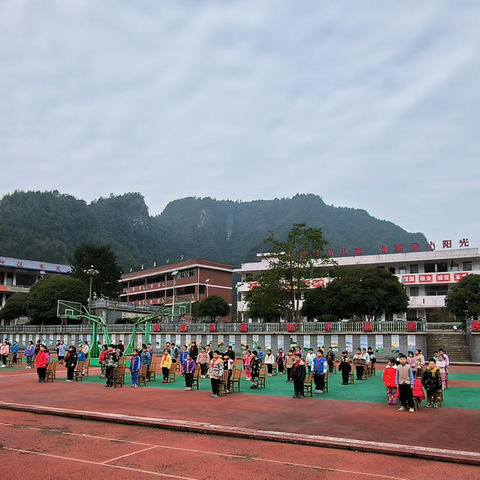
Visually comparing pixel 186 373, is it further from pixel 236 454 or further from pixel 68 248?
pixel 68 248

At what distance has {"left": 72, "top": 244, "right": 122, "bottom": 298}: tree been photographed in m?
70.7

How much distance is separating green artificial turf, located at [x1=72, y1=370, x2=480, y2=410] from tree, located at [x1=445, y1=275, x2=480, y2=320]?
21665 mm

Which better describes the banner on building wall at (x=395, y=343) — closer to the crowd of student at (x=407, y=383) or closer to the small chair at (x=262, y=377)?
the small chair at (x=262, y=377)

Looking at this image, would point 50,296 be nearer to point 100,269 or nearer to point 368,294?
point 100,269

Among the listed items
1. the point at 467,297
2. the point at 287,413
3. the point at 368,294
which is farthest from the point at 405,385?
the point at 467,297

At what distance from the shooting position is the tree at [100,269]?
70688 millimetres

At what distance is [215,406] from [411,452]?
6550 mm

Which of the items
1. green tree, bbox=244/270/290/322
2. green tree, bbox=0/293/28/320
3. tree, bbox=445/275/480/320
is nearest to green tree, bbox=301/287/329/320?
green tree, bbox=244/270/290/322

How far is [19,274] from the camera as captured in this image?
85688 millimetres

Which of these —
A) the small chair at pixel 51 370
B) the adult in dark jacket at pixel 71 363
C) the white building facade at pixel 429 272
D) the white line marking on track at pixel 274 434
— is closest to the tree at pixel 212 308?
the white building facade at pixel 429 272

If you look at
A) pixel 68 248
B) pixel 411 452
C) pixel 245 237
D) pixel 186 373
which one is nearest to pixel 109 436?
pixel 411 452

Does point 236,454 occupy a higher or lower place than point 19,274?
lower

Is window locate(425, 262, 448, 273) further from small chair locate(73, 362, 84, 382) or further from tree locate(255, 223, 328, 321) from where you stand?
small chair locate(73, 362, 84, 382)

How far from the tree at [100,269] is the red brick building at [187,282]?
7750 millimetres
